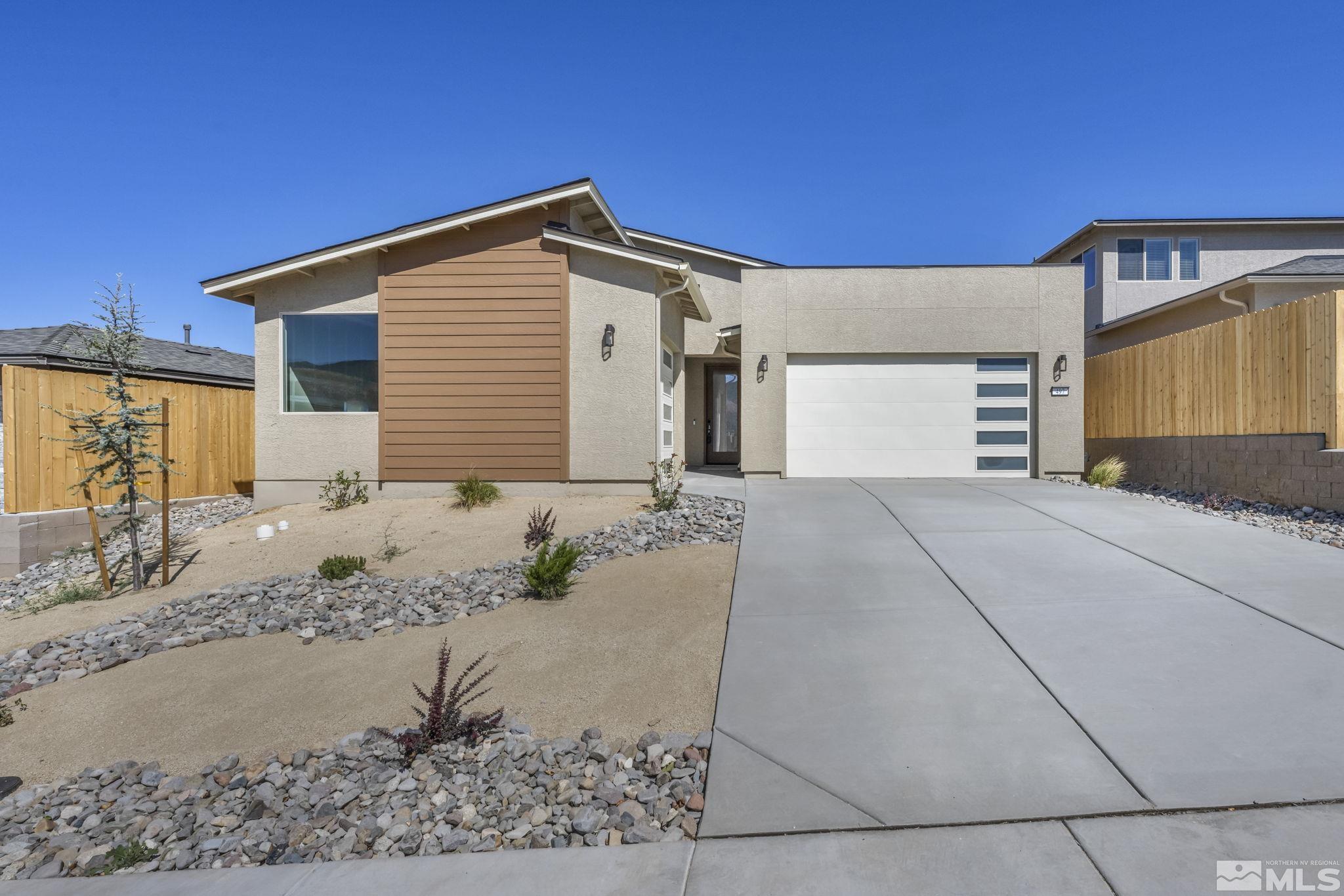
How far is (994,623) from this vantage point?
3770mm

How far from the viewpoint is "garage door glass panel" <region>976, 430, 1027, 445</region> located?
10.6 m

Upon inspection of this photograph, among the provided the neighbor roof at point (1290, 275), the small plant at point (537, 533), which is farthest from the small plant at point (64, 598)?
the neighbor roof at point (1290, 275)

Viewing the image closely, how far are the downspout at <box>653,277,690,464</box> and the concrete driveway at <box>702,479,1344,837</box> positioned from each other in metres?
3.95

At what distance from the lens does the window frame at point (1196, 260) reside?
16.3m

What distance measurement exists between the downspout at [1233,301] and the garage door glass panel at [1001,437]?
16.7 ft

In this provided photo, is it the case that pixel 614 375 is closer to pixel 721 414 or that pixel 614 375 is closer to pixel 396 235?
pixel 396 235

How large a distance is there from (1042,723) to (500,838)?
7.94 ft

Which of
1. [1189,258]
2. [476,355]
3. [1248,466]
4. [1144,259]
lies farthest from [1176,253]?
[476,355]

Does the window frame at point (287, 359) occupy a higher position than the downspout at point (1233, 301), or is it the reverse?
the downspout at point (1233, 301)

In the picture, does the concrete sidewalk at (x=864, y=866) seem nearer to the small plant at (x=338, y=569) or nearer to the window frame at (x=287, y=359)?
the small plant at (x=338, y=569)

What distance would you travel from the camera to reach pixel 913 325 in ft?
34.5

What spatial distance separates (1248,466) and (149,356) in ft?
63.7
